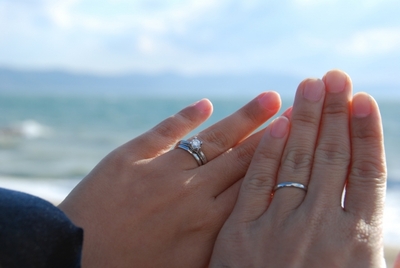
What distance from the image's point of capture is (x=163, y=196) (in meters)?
2.04

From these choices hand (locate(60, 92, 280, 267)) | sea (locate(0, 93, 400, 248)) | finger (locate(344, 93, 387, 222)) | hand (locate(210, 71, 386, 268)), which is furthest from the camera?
sea (locate(0, 93, 400, 248))

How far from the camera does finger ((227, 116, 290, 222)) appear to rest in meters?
1.93

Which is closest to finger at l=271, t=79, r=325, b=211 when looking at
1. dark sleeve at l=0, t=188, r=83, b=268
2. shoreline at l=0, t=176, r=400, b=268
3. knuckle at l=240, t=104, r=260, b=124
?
knuckle at l=240, t=104, r=260, b=124

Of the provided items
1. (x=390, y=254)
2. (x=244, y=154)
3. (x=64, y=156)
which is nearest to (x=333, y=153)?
(x=244, y=154)

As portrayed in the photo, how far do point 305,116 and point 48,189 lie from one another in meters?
8.53

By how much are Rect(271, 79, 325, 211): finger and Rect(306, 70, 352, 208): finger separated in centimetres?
3

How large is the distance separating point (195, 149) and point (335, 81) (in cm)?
74

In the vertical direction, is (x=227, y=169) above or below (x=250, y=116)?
below

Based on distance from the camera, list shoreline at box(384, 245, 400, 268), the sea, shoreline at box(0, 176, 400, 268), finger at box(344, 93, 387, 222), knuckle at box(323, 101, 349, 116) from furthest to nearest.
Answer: the sea < shoreline at box(0, 176, 400, 268) < shoreline at box(384, 245, 400, 268) < knuckle at box(323, 101, 349, 116) < finger at box(344, 93, 387, 222)

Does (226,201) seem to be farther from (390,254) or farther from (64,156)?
(64,156)

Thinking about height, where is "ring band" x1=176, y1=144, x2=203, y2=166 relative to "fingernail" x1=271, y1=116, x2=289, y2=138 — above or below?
below

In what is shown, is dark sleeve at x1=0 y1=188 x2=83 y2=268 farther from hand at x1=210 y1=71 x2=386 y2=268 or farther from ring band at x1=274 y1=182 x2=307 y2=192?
ring band at x1=274 y1=182 x2=307 y2=192

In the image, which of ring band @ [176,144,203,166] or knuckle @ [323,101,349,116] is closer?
knuckle @ [323,101,349,116]

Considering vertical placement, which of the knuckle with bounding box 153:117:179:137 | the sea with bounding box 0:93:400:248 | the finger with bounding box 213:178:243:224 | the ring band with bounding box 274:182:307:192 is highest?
the knuckle with bounding box 153:117:179:137
